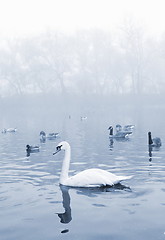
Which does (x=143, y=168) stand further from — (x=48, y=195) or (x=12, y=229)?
(x=12, y=229)

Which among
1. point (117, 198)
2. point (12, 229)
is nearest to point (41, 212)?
point (12, 229)

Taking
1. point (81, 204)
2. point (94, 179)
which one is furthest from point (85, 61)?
point (81, 204)

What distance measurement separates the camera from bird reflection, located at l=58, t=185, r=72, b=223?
346 inches

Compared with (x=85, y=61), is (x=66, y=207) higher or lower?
lower

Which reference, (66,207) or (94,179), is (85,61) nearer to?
(94,179)

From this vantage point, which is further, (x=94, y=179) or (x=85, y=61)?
(x=85, y=61)

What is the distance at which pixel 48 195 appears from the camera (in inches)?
430

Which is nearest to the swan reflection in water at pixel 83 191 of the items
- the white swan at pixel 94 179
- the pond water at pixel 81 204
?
the pond water at pixel 81 204

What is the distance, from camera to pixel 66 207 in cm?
970

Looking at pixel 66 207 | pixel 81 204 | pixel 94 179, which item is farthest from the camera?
pixel 94 179

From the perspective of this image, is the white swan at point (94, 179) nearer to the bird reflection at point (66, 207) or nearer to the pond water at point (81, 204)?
the pond water at point (81, 204)

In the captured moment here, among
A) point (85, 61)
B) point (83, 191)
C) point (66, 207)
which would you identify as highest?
point (85, 61)

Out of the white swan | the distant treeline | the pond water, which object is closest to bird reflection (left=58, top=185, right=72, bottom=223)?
the pond water

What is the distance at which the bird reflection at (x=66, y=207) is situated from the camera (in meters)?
8.80
